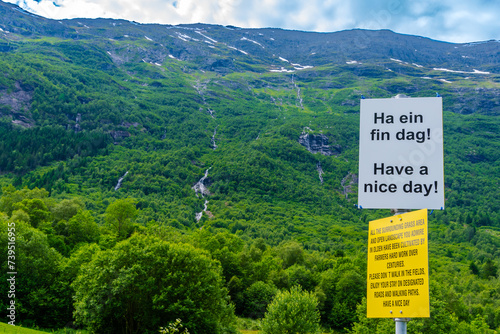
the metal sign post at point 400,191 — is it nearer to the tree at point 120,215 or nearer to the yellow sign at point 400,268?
the yellow sign at point 400,268

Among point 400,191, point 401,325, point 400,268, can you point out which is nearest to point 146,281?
point 400,191

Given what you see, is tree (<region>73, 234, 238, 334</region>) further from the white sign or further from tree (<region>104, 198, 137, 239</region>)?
tree (<region>104, 198, 137, 239</region>)

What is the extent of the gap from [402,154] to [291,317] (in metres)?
46.0

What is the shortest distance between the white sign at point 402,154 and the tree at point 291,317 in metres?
44.4

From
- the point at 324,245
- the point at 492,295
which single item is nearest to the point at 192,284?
the point at 492,295

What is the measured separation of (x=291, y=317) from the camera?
50.3 metres

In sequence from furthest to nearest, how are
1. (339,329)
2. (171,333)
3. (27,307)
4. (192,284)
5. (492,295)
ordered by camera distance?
1. (492,295)
2. (339,329)
3. (27,307)
4. (192,284)
5. (171,333)

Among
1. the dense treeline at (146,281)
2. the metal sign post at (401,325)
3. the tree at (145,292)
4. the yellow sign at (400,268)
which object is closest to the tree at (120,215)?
the dense treeline at (146,281)

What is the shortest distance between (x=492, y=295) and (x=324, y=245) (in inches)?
2304

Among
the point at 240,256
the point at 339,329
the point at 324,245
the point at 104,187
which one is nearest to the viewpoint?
the point at 339,329

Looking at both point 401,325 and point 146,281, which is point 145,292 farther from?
point 401,325

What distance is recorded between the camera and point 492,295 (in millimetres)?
107875

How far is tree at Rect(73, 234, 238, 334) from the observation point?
42.8 m

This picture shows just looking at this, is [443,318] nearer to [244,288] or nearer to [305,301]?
[305,301]
